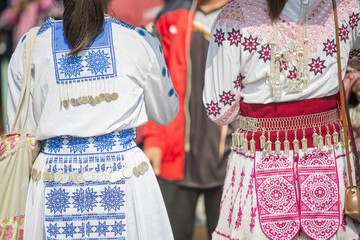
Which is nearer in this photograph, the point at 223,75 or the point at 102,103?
the point at 102,103

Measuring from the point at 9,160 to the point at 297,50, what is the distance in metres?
1.40

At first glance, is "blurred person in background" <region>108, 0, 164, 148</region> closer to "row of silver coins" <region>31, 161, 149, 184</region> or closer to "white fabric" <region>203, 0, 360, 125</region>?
"white fabric" <region>203, 0, 360, 125</region>

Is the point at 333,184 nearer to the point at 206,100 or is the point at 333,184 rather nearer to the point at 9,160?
the point at 206,100

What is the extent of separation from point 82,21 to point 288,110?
3.36 feet

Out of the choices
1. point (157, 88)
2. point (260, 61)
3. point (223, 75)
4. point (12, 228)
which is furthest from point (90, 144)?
point (260, 61)

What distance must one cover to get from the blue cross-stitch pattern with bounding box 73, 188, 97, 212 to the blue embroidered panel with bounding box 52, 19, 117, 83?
0.50 m

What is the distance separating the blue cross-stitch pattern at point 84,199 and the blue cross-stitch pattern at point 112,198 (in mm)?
41

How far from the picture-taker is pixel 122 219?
9.16 ft

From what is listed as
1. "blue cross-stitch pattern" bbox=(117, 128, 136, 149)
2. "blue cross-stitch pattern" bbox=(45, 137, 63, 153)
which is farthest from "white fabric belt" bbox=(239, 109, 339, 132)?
"blue cross-stitch pattern" bbox=(45, 137, 63, 153)

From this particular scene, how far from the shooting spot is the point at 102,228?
2.80 metres

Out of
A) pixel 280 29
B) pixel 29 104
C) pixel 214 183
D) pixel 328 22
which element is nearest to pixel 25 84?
pixel 29 104

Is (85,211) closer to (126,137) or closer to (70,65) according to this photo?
(126,137)

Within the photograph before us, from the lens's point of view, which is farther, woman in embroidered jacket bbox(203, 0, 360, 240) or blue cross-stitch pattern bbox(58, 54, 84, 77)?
woman in embroidered jacket bbox(203, 0, 360, 240)

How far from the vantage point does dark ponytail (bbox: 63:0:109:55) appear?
8.85ft
